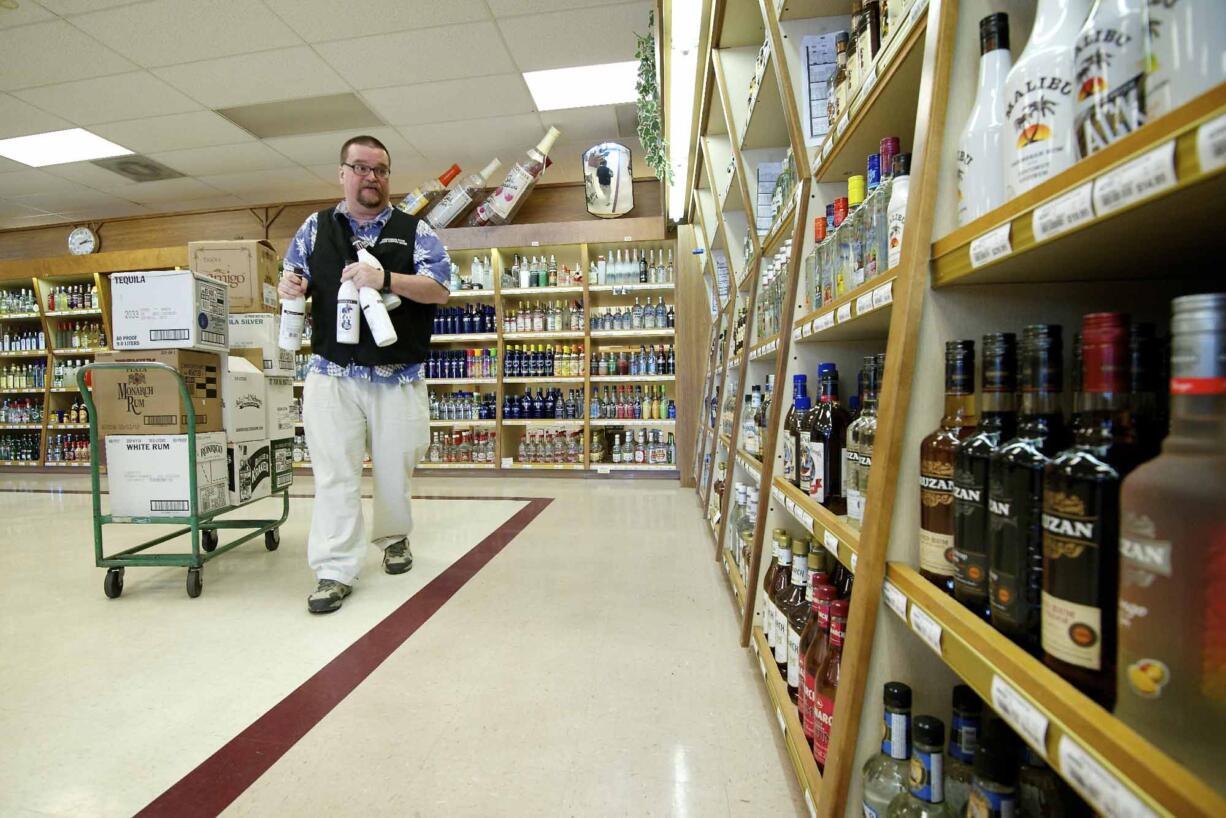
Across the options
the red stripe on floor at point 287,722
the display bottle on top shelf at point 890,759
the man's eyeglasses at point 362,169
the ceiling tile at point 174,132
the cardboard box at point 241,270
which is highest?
the ceiling tile at point 174,132

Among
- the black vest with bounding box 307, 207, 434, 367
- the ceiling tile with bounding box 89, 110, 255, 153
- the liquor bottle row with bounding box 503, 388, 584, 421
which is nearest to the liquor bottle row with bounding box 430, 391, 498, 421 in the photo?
the liquor bottle row with bounding box 503, 388, 584, 421

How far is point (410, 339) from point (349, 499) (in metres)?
0.66

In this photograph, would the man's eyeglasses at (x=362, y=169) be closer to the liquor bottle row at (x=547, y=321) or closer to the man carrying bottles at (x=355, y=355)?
the man carrying bottles at (x=355, y=355)

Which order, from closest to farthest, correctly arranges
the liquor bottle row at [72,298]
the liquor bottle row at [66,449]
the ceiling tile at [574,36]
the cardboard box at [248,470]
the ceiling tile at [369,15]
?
the cardboard box at [248,470]
the ceiling tile at [369,15]
the ceiling tile at [574,36]
the liquor bottle row at [72,298]
the liquor bottle row at [66,449]

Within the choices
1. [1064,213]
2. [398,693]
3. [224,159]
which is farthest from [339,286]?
[224,159]

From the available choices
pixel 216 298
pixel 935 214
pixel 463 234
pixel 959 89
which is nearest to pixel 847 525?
pixel 935 214

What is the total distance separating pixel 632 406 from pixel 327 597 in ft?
11.6

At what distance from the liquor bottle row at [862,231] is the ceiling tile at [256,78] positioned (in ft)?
13.2

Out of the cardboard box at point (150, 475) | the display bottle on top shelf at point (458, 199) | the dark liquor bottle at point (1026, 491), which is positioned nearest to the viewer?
the dark liquor bottle at point (1026, 491)

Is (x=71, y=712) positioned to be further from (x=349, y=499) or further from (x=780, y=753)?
(x=780, y=753)

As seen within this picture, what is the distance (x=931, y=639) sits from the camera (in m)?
0.66

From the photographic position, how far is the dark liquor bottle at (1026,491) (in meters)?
0.57

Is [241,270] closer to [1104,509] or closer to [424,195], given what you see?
[424,195]

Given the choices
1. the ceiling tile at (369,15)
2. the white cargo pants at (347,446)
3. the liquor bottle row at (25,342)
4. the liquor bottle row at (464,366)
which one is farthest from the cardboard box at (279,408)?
the liquor bottle row at (25,342)
